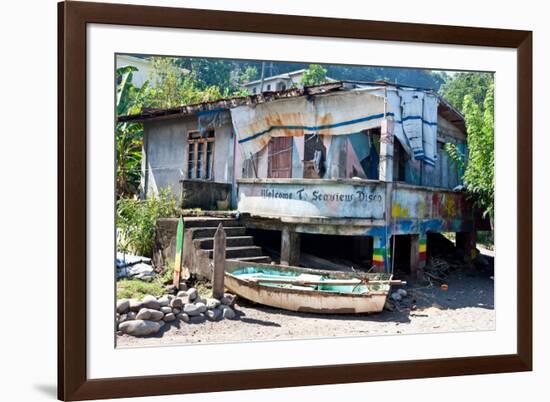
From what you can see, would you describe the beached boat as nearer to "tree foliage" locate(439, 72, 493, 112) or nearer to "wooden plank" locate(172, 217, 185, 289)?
"wooden plank" locate(172, 217, 185, 289)

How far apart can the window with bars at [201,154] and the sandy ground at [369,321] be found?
57.2 inches

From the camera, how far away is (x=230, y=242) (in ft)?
19.1

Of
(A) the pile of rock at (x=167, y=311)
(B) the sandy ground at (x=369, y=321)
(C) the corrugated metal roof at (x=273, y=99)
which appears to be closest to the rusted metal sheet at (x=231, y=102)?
(C) the corrugated metal roof at (x=273, y=99)

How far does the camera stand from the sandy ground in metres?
5.17

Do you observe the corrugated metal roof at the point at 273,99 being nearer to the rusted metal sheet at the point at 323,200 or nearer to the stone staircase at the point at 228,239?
the rusted metal sheet at the point at 323,200

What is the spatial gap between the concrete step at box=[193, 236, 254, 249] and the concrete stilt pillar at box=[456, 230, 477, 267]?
6.67 feet

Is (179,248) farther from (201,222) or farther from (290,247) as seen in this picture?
(290,247)

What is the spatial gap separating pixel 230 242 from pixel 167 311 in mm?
938

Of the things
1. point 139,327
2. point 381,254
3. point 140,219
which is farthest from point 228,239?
point 381,254

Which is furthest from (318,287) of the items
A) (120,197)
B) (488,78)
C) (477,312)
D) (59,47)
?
(59,47)

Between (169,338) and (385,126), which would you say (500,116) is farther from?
(169,338)

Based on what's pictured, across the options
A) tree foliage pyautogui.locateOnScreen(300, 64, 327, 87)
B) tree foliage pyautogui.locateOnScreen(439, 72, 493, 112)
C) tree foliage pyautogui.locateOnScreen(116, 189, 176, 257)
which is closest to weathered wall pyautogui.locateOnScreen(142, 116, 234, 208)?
tree foliage pyautogui.locateOnScreen(116, 189, 176, 257)

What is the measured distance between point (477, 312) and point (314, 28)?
9.86 feet

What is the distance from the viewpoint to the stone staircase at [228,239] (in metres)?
5.68
